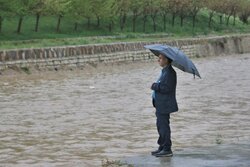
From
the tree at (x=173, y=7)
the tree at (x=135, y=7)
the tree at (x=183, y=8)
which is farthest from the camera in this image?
the tree at (x=183, y=8)

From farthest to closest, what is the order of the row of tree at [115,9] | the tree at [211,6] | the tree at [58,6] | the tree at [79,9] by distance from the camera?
the tree at [211,6] < the tree at [79,9] < the tree at [58,6] < the row of tree at [115,9]

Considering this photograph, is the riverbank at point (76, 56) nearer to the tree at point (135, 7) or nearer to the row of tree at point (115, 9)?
the row of tree at point (115, 9)

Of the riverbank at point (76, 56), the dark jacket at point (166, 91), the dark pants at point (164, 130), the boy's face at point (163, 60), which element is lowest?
the riverbank at point (76, 56)

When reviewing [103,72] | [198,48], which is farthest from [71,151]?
[198,48]

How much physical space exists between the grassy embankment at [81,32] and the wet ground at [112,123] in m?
12.8

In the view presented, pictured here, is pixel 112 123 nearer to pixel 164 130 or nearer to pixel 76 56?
pixel 164 130

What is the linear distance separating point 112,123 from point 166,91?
5908mm

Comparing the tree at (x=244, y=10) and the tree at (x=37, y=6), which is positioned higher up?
the tree at (x=37, y=6)

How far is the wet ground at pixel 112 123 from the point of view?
12.6m

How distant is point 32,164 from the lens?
12148mm

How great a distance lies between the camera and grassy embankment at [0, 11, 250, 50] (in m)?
46.8

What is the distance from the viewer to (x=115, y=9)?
67.6m

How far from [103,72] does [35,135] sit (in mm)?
23979

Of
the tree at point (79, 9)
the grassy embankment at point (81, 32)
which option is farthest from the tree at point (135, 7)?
the tree at point (79, 9)
